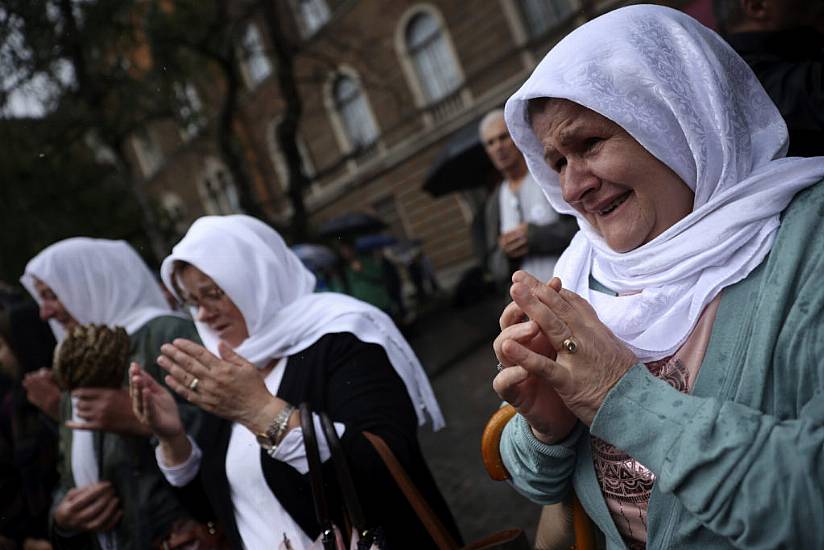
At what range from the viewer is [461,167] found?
8.14m

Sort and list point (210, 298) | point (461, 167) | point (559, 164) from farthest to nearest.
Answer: point (461, 167)
point (210, 298)
point (559, 164)

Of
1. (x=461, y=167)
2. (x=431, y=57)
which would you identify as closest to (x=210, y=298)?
(x=461, y=167)

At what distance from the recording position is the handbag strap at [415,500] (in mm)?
2037

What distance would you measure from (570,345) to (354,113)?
21.5 meters

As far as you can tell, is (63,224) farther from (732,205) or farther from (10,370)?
(732,205)

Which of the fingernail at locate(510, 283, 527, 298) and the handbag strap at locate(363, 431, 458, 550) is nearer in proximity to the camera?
the fingernail at locate(510, 283, 527, 298)

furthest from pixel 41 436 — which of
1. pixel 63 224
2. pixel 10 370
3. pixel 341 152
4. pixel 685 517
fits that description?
pixel 341 152

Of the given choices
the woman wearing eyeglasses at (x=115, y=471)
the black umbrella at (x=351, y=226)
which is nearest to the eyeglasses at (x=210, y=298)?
the woman wearing eyeglasses at (x=115, y=471)

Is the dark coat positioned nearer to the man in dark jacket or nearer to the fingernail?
the man in dark jacket

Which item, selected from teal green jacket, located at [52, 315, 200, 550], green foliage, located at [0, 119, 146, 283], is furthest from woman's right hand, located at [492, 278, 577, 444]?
green foliage, located at [0, 119, 146, 283]

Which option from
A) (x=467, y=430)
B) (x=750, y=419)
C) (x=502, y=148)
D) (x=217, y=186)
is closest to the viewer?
(x=750, y=419)

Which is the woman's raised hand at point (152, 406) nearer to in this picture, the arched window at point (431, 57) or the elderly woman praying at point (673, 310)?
the elderly woman praying at point (673, 310)

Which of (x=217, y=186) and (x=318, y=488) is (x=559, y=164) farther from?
→ (x=217, y=186)

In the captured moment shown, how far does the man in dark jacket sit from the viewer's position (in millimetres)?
1982
